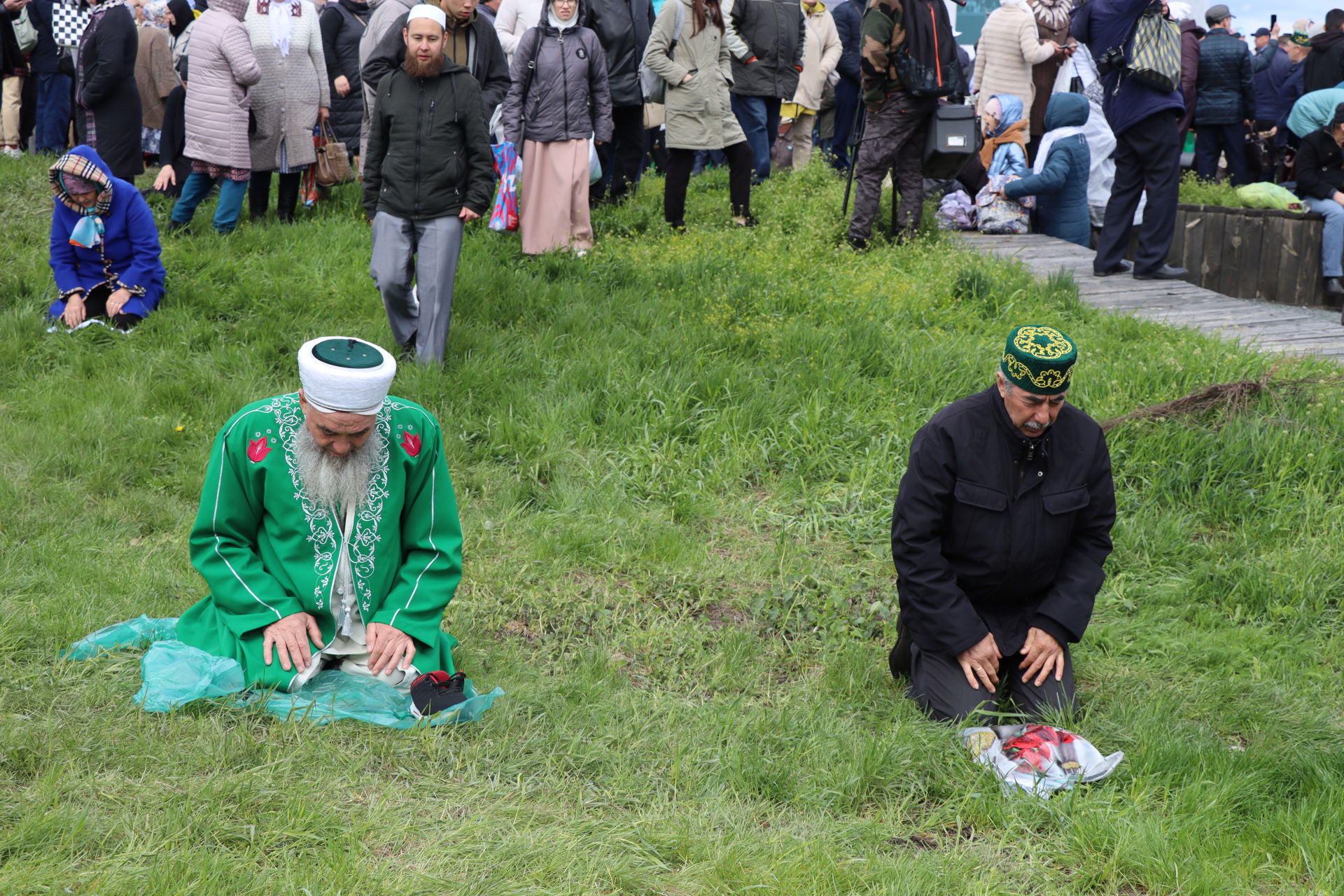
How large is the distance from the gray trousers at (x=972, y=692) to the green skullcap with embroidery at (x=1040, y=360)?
3.15ft

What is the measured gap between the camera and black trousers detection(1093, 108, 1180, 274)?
8367 millimetres

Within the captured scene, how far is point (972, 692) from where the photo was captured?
4.16 m

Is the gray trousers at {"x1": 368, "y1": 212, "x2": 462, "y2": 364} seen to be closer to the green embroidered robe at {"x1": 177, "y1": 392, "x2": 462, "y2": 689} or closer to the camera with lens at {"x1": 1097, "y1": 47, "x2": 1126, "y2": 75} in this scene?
the green embroidered robe at {"x1": 177, "y1": 392, "x2": 462, "y2": 689}

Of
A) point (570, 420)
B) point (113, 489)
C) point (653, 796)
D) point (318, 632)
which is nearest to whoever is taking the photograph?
point (653, 796)

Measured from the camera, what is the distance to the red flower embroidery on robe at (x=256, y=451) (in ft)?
12.3

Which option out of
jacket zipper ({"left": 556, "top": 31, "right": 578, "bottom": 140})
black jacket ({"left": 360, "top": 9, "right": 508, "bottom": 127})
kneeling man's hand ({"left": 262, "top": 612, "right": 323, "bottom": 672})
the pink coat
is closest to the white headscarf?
the pink coat

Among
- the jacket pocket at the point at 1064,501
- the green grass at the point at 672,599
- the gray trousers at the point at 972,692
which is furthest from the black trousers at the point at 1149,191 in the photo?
the gray trousers at the point at 972,692

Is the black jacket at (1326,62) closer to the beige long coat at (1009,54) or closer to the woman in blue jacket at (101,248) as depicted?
the beige long coat at (1009,54)

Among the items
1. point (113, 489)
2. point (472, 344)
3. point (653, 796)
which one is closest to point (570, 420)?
point (472, 344)

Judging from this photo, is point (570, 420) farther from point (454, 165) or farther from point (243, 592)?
point (243, 592)

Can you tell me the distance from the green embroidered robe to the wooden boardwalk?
558cm

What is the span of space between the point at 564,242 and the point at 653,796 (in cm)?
629

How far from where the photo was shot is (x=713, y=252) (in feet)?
30.1

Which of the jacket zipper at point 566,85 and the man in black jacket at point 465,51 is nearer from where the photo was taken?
the man in black jacket at point 465,51
